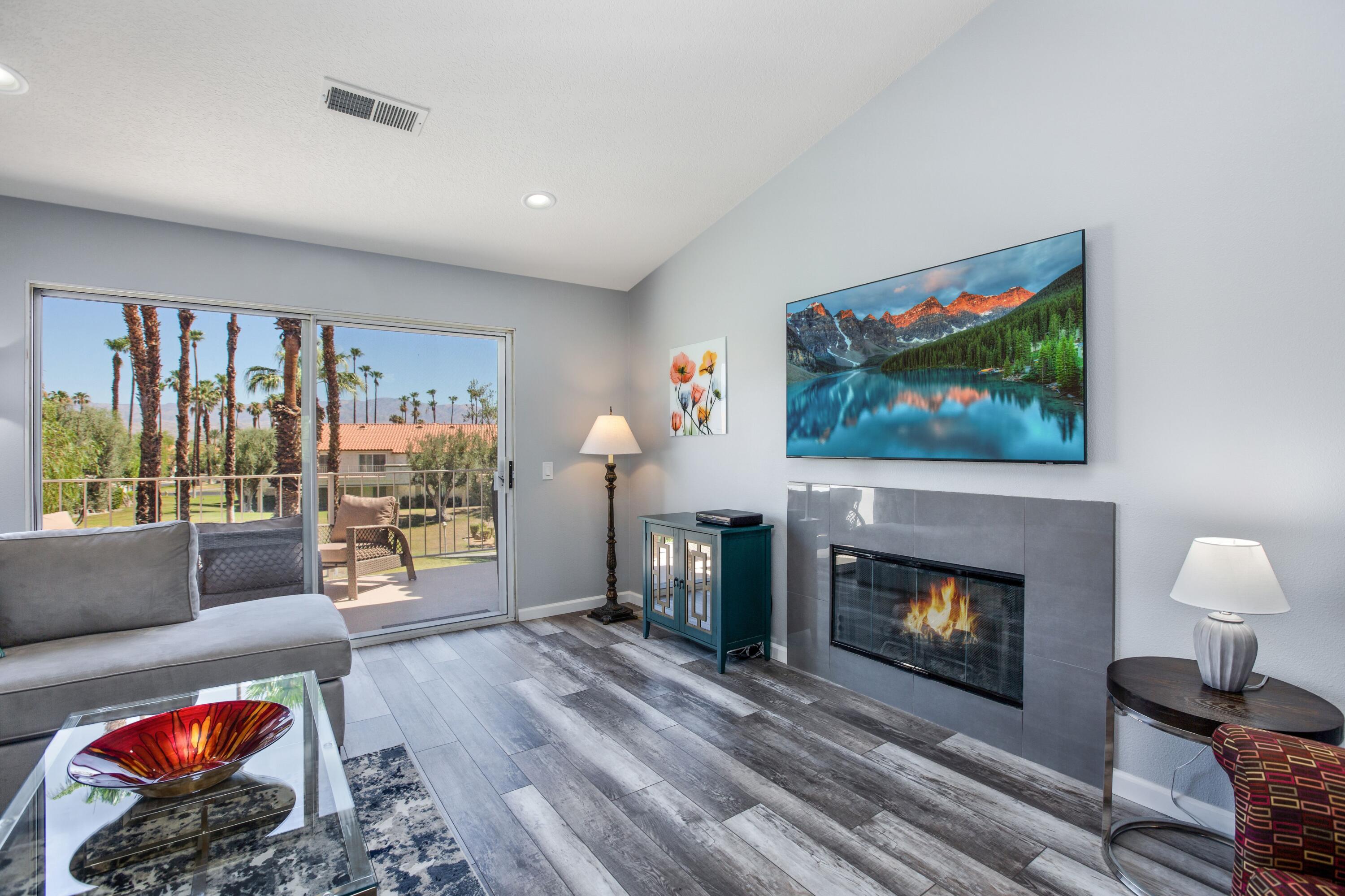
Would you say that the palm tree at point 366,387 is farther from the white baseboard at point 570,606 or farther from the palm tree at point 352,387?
the white baseboard at point 570,606

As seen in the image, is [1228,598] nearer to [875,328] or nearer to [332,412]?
[875,328]

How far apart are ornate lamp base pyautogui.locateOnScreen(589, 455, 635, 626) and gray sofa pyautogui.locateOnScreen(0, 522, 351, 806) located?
1936mm

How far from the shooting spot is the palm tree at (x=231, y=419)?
3428 millimetres

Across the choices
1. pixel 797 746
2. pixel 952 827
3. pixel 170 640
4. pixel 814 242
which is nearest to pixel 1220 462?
pixel 952 827

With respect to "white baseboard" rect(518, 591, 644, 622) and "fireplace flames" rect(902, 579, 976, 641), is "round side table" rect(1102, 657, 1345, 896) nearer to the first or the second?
"fireplace flames" rect(902, 579, 976, 641)

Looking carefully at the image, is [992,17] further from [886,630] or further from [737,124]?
[886,630]

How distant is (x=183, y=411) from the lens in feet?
10.9

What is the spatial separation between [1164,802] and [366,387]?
13.8 feet

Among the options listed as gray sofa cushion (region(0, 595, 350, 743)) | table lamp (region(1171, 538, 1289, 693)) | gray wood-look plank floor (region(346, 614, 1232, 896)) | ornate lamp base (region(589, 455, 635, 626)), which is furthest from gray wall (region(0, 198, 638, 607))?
table lamp (region(1171, 538, 1289, 693))

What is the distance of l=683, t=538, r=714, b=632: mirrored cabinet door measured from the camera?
3.43 m

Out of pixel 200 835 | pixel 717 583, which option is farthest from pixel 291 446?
pixel 200 835

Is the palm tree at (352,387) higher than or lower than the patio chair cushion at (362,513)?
higher

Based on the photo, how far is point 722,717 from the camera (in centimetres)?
282

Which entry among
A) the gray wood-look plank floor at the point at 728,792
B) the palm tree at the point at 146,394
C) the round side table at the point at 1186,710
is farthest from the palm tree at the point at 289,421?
the round side table at the point at 1186,710
